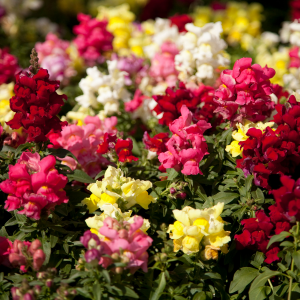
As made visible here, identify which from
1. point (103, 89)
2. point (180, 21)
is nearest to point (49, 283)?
point (103, 89)

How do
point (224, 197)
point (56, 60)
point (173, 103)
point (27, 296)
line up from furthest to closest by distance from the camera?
point (56, 60), point (173, 103), point (224, 197), point (27, 296)

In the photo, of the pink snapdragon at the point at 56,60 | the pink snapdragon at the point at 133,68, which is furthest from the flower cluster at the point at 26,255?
the pink snapdragon at the point at 56,60

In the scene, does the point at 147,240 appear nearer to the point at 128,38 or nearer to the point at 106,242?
the point at 106,242

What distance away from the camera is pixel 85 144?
103 inches

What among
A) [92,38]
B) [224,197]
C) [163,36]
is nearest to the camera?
[224,197]

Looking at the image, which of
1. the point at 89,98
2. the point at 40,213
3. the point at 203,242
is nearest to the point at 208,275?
the point at 203,242

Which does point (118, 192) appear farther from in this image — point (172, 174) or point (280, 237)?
point (280, 237)

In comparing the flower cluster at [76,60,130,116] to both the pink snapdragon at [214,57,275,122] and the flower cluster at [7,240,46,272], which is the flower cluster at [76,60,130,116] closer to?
the pink snapdragon at [214,57,275,122]

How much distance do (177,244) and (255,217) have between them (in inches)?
17.8

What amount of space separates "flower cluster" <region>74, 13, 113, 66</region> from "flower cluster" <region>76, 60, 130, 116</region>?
112 centimetres

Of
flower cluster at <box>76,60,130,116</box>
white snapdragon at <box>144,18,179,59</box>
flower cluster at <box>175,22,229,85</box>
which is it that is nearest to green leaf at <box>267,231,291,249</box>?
flower cluster at <box>175,22,229,85</box>

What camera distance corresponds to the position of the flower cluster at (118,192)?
82.9 inches

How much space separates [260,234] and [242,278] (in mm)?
264

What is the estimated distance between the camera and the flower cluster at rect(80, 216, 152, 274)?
5.78 feet
